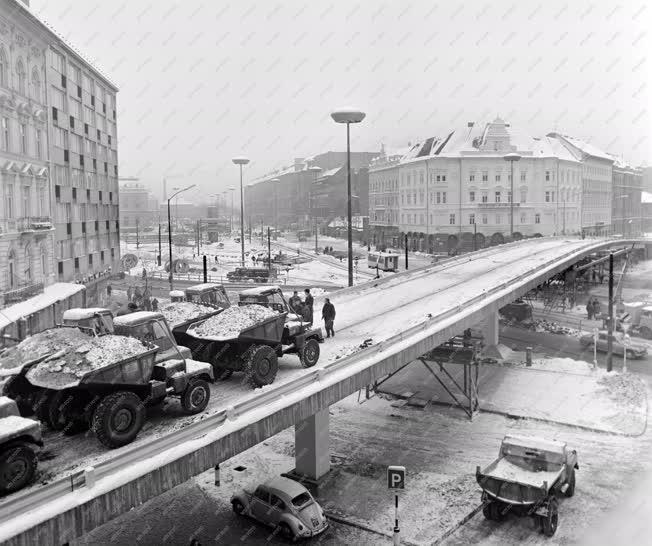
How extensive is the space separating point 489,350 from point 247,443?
24.1 metres

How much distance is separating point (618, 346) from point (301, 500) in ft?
79.8

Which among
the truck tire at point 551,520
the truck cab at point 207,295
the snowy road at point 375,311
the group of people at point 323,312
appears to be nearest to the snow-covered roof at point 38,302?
the truck cab at point 207,295

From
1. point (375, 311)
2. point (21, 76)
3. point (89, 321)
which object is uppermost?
point (21, 76)

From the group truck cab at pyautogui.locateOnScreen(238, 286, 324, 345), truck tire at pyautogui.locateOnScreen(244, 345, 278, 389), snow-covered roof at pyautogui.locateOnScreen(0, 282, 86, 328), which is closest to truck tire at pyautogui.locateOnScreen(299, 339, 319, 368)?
truck cab at pyautogui.locateOnScreen(238, 286, 324, 345)

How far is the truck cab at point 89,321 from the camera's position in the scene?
1181cm

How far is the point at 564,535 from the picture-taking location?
15.4 m

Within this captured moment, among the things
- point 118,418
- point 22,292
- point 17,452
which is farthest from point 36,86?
point 17,452

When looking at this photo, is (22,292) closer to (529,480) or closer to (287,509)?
(287,509)

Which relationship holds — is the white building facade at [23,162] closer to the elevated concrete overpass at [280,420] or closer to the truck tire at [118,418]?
the elevated concrete overpass at [280,420]

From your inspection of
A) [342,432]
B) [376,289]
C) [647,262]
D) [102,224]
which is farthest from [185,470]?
[647,262]

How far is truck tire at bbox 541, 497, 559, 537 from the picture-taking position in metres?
15.2

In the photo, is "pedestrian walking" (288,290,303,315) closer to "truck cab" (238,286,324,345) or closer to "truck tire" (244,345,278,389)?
"truck cab" (238,286,324,345)

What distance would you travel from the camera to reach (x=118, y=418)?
10.4 m

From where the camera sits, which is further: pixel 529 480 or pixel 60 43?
pixel 60 43
